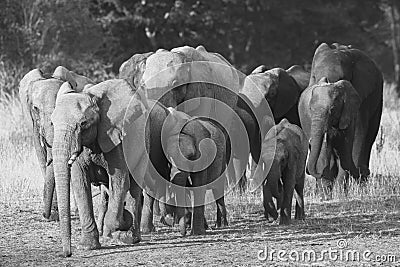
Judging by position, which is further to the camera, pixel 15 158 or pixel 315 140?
pixel 15 158

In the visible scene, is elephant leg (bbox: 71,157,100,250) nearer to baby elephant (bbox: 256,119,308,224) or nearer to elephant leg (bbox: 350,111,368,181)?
baby elephant (bbox: 256,119,308,224)

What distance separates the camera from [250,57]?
141ft

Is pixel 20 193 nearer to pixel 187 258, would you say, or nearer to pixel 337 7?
pixel 187 258

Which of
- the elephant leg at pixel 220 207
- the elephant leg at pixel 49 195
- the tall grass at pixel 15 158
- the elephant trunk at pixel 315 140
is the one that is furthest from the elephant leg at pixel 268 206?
the tall grass at pixel 15 158

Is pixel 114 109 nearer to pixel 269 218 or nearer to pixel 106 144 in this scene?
pixel 106 144

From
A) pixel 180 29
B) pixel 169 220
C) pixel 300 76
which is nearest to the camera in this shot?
pixel 169 220

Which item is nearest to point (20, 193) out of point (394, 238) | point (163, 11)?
point (394, 238)

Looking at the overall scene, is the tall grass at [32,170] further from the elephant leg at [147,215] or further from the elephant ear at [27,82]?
the elephant leg at [147,215]

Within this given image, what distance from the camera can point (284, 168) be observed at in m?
13.9

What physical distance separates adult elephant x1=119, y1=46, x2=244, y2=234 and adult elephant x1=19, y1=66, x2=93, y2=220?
3.53 ft

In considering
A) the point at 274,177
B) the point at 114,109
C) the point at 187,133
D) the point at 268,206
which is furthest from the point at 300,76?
the point at 114,109

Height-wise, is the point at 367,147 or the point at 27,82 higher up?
the point at 27,82

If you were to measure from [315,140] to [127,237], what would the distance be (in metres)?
4.43

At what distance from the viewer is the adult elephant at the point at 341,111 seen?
15.9 meters
